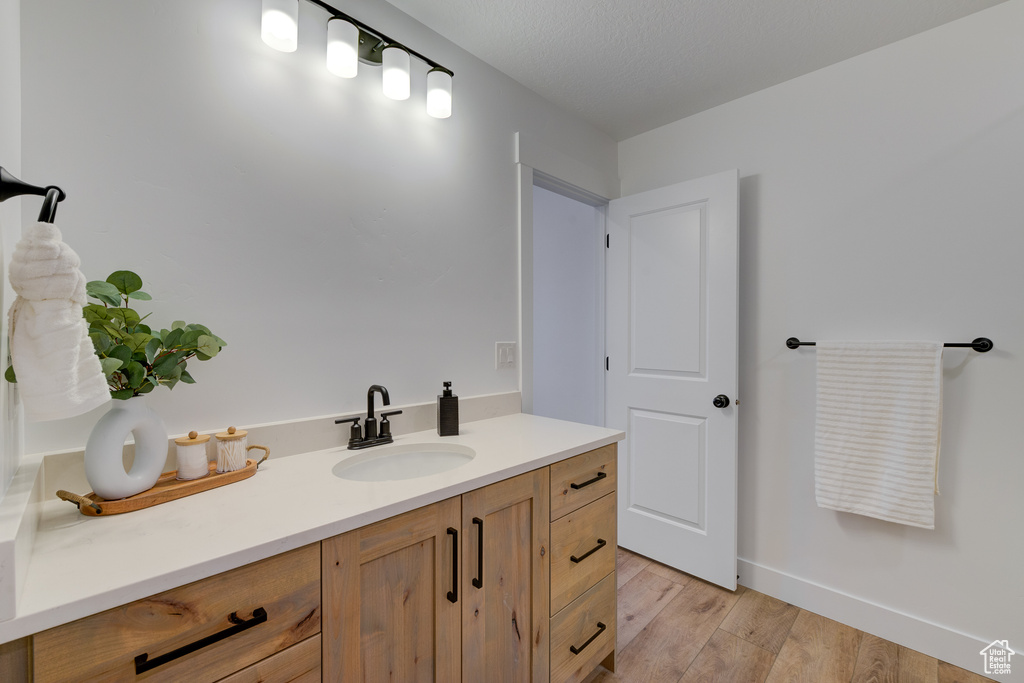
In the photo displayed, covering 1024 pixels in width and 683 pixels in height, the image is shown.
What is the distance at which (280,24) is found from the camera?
117cm

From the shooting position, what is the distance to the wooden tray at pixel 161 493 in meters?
0.83

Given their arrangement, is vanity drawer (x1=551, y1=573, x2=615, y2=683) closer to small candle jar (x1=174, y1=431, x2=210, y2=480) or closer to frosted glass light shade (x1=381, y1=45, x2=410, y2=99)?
small candle jar (x1=174, y1=431, x2=210, y2=480)

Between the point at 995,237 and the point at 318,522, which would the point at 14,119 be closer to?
the point at 318,522

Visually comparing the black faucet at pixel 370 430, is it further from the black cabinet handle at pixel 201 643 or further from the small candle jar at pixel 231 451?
the black cabinet handle at pixel 201 643

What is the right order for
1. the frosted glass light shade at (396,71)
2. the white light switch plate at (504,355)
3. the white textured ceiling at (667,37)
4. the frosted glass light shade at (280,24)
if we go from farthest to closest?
1. the white light switch plate at (504,355)
2. the white textured ceiling at (667,37)
3. the frosted glass light shade at (396,71)
4. the frosted glass light shade at (280,24)

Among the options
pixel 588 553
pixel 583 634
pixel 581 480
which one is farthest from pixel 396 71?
pixel 583 634

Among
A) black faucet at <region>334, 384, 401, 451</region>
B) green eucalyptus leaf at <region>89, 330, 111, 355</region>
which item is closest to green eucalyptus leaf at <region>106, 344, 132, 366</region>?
green eucalyptus leaf at <region>89, 330, 111, 355</region>

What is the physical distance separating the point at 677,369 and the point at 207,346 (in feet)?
6.52

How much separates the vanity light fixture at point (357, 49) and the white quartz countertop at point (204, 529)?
1150mm

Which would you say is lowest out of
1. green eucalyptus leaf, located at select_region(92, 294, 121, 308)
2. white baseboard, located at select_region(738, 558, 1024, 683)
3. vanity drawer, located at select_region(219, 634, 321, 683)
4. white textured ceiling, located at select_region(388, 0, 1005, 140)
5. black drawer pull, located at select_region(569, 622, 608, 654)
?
white baseboard, located at select_region(738, 558, 1024, 683)

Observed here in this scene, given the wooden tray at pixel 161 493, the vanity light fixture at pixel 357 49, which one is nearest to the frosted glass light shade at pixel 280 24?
the vanity light fixture at pixel 357 49

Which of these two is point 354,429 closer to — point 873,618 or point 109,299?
point 109,299

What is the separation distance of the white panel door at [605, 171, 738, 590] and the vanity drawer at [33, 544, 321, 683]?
186cm

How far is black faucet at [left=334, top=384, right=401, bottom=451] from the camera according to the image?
1350 millimetres
